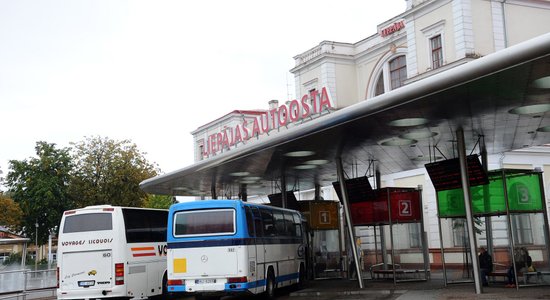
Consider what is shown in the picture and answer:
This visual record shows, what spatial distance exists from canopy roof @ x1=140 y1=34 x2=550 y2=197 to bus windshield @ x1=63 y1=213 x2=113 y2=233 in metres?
4.72

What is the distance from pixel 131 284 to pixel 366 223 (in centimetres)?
877

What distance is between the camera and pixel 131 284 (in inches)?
731

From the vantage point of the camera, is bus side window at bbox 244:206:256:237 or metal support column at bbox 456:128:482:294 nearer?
metal support column at bbox 456:128:482:294

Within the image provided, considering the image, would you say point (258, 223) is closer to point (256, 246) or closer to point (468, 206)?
point (256, 246)

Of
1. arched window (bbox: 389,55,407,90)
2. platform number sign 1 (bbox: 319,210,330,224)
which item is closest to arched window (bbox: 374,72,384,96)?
arched window (bbox: 389,55,407,90)

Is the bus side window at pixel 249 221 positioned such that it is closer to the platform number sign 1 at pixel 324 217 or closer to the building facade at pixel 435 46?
the platform number sign 1 at pixel 324 217

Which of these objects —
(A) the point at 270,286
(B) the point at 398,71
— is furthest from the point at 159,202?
(A) the point at 270,286

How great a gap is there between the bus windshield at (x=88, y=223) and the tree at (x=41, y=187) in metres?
34.7

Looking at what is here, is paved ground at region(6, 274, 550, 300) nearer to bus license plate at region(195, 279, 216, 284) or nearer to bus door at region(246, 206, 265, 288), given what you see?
bus door at region(246, 206, 265, 288)

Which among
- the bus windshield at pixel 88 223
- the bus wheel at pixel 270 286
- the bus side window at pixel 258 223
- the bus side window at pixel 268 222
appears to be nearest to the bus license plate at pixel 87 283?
the bus windshield at pixel 88 223

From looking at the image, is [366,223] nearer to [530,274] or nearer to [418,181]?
[530,274]

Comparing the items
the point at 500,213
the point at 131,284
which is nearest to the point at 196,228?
the point at 131,284

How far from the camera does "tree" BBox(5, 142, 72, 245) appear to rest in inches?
2062

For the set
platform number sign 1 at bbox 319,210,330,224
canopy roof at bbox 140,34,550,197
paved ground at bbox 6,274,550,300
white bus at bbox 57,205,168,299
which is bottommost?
paved ground at bbox 6,274,550,300
